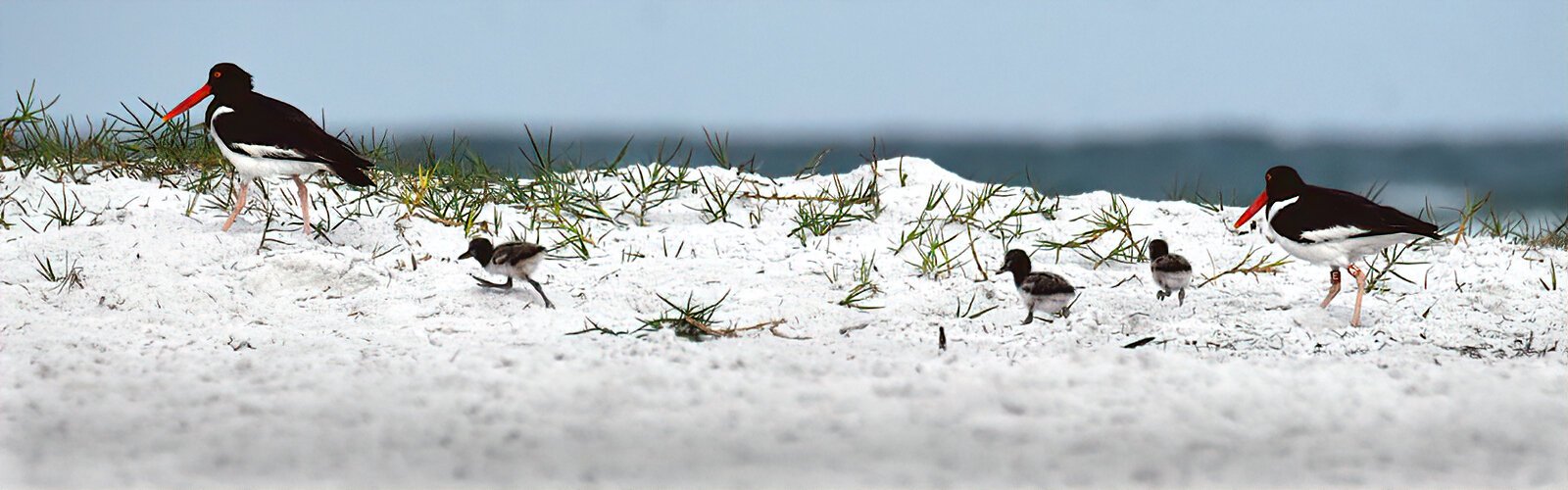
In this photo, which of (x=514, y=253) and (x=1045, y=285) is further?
(x=514, y=253)

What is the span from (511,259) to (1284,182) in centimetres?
327

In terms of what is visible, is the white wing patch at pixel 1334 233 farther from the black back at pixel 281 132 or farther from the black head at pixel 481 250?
the black back at pixel 281 132

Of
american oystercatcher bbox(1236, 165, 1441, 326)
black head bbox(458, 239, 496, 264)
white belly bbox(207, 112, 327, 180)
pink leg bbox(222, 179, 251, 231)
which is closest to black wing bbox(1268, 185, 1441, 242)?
american oystercatcher bbox(1236, 165, 1441, 326)

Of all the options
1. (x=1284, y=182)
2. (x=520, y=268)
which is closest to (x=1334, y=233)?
(x=1284, y=182)

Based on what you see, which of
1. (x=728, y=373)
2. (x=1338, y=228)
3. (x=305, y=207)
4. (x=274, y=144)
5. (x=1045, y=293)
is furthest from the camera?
(x=305, y=207)

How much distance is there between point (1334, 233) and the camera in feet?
15.3

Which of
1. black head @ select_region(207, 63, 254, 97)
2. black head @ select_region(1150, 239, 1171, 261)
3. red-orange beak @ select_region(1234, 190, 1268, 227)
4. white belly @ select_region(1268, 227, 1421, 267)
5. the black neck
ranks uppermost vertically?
black head @ select_region(207, 63, 254, 97)

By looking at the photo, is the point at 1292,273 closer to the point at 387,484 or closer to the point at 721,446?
the point at 721,446

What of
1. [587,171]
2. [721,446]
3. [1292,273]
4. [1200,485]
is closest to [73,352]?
[721,446]

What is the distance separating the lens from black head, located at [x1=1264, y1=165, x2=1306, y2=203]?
5.11 meters

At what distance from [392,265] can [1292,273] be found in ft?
13.7

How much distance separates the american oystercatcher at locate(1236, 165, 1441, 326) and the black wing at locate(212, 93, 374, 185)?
4068mm

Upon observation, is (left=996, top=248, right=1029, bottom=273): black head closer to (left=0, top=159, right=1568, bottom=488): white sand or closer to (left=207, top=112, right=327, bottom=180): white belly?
(left=0, top=159, right=1568, bottom=488): white sand

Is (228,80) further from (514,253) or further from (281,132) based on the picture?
(514,253)
